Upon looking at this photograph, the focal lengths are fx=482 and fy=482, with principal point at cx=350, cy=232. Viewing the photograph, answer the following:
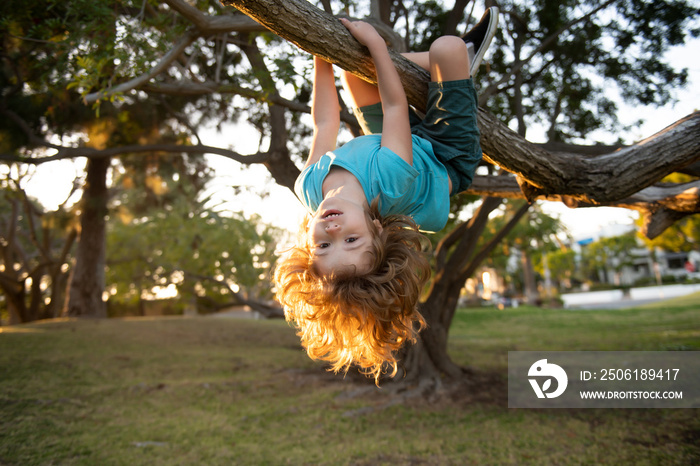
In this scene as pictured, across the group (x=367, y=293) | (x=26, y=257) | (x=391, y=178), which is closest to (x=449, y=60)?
(x=391, y=178)

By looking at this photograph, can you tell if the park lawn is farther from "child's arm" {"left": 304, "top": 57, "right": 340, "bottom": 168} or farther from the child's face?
"child's arm" {"left": 304, "top": 57, "right": 340, "bottom": 168}

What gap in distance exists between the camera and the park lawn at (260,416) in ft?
14.5

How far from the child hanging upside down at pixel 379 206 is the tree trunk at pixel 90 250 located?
1130 centimetres

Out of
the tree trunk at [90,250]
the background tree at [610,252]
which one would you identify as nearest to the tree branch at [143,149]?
the tree trunk at [90,250]

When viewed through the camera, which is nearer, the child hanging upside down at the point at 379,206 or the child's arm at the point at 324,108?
the child hanging upside down at the point at 379,206

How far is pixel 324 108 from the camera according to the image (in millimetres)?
2889

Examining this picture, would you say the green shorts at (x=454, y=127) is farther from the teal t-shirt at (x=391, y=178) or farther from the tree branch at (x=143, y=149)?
the tree branch at (x=143, y=149)

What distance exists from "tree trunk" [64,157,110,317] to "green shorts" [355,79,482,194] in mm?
11641

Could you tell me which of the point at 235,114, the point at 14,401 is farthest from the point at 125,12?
the point at 14,401

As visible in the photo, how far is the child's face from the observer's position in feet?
7.59

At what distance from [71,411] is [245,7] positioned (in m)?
5.24

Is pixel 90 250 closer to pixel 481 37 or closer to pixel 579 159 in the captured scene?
pixel 481 37

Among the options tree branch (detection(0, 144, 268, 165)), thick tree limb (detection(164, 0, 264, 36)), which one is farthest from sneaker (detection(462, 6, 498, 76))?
tree branch (detection(0, 144, 268, 165))

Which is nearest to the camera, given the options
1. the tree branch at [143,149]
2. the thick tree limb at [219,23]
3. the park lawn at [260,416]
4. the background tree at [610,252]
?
the thick tree limb at [219,23]
